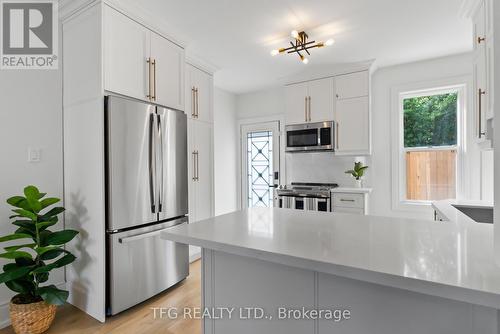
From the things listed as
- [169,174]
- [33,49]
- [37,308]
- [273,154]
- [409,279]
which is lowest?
[37,308]

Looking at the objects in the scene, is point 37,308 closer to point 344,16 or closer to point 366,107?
point 344,16

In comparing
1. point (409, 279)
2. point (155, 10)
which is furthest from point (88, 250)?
point (409, 279)

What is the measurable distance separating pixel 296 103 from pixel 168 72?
2.07m

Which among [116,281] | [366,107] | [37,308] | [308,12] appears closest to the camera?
[37,308]

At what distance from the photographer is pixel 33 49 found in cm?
229

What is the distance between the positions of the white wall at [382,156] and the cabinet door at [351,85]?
37cm

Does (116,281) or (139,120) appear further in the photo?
(139,120)

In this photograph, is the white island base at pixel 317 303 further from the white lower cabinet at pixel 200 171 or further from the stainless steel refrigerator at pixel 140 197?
the white lower cabinet at pixel 200 171

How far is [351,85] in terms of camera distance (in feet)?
11.8

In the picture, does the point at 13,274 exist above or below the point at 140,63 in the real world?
below

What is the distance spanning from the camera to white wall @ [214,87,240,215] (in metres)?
4.55

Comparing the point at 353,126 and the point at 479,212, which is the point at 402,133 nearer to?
the point at 353,126

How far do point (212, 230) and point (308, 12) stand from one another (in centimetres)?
218

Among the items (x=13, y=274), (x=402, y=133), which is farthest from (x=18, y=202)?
(x=402, y=133)
